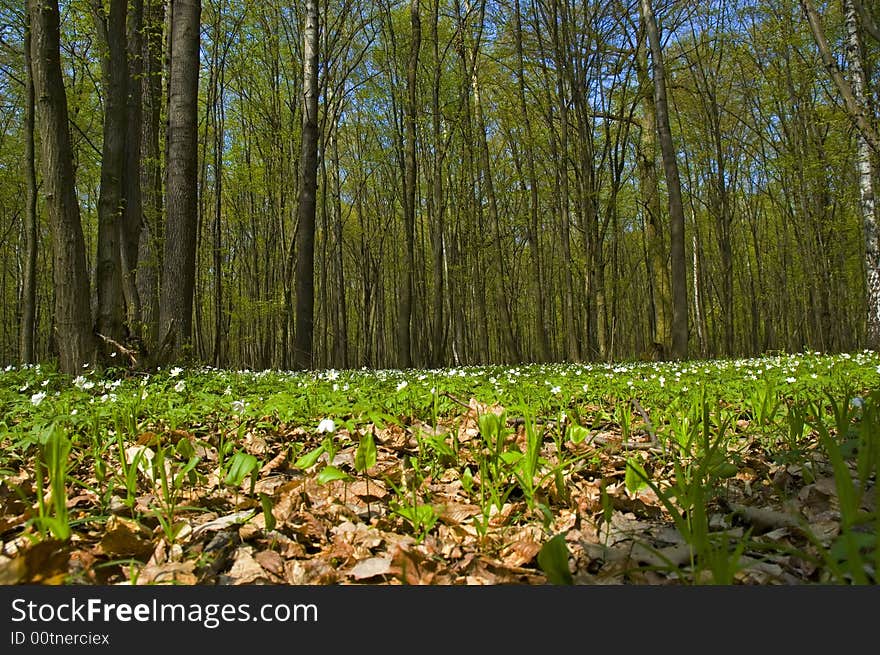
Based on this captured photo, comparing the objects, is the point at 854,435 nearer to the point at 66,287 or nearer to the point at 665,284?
the point at 66,287

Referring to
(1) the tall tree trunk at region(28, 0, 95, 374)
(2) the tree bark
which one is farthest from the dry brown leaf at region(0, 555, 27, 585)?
(2) the tree bark

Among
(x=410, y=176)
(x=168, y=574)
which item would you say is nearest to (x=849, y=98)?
(x=410, y=176)

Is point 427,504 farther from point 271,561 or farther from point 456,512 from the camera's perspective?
point 271,561

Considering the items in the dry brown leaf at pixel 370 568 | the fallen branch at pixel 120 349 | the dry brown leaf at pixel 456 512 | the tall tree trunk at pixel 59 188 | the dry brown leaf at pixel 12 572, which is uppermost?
the tall tree trunk at pixel 59 188

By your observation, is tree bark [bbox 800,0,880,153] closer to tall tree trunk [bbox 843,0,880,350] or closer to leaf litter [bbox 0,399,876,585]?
tall tree trunk [bbox 843,0,880,350]

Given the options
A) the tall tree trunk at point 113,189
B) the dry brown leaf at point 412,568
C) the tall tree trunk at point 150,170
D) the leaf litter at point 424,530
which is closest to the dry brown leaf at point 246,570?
the leaf litter at point 424,530

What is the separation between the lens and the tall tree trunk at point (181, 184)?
20.8ft

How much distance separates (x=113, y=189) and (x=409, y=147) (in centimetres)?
760

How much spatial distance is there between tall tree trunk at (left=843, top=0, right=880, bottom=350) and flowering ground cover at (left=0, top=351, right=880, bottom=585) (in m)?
10.3

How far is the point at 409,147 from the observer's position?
1221cm

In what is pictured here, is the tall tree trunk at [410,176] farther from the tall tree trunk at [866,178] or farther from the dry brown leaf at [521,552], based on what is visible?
the dry brown leaf at [521,552]

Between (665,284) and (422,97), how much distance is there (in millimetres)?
10123

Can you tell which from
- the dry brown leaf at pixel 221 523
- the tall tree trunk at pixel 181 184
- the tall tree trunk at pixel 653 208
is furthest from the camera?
the tall tree trunk at pixel 653 208

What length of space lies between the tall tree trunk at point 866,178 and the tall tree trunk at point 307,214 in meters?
10.3
